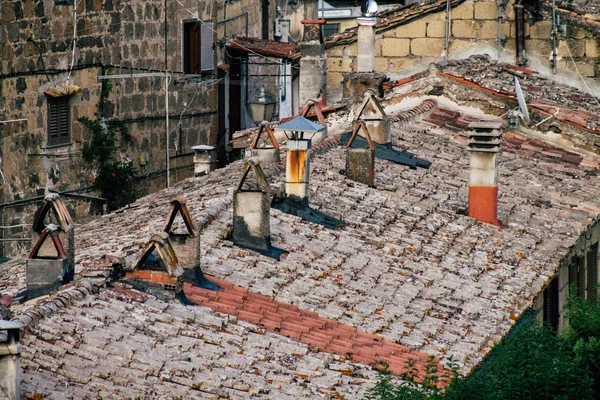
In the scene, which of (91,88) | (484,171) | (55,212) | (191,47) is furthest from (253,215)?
(191,47)

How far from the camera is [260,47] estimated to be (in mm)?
36375

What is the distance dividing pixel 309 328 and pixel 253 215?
217 centimetres

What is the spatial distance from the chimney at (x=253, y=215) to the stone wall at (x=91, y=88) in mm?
11291

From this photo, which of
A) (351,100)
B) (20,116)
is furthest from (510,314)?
(20,116)

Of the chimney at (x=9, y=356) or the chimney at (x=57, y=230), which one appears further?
the chimney at (x=57, y=230)

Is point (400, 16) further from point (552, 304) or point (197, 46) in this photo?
point (552, 304)

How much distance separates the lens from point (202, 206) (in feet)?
53.2

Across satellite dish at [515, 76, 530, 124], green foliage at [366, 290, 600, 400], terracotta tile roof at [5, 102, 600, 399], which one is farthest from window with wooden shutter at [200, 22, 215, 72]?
green foliage at [366, 290, 600, 400]

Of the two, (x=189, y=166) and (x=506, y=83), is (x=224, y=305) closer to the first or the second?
(x=506, y=83)

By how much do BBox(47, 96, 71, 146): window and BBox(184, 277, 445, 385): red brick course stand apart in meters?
13.7

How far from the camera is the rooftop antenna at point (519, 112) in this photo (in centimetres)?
2399

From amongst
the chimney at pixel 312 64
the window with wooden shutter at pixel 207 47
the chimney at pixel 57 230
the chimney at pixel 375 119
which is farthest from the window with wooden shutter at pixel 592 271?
the window with wooden shutter at pixel 207 47

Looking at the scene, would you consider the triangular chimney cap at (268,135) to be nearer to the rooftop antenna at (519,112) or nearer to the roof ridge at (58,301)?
the roof ridge at (58,301)

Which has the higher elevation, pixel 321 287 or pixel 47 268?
pixel 47 268
